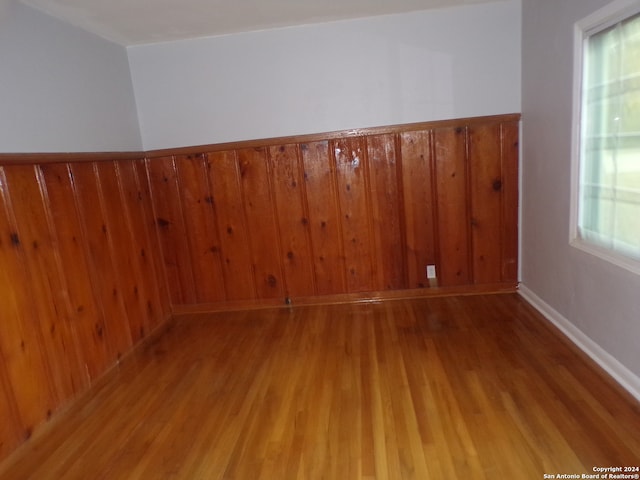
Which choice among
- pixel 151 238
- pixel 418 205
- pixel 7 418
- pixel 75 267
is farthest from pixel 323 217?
pixel 7 418

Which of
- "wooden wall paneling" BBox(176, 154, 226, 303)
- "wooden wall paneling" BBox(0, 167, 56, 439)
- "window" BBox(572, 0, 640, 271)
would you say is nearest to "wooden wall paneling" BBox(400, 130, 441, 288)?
"window" BBox(572, 0, 640, 271)

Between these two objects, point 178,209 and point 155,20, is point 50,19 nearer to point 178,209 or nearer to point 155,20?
point 155,20

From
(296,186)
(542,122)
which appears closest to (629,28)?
(542,122)

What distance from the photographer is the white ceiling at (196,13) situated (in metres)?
2.38

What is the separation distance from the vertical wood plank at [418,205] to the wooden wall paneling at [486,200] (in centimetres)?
33

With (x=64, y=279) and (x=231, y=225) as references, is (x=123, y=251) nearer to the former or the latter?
(x=64, y=279)

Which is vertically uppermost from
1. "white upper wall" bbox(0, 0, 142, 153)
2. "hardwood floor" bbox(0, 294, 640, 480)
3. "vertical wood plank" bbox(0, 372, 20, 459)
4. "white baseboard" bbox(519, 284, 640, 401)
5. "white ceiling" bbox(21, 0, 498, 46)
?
"white ceiling" bbox(21, 0, 498, 46)

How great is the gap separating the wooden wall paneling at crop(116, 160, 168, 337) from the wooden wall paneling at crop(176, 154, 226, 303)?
12.5 inches

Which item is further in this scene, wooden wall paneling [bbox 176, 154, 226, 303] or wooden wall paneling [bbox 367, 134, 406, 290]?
wooden wall paneling [bbox 176, 154, 226, 303]

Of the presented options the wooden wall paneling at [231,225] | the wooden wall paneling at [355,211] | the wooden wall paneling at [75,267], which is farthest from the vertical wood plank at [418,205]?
the wooden wall paneling at [75,267]

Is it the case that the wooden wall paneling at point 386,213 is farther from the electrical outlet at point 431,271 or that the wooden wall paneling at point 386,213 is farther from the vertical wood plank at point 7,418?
the vertical wood plank at point 7,418

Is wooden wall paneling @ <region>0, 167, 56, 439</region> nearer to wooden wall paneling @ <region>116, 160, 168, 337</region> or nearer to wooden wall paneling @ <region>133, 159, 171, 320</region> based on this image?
wooden wall paneling @ <region>116, 160, 168, 337</region>

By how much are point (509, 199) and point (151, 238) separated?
9.45 ft

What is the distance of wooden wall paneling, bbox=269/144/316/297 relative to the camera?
3.23 metres
